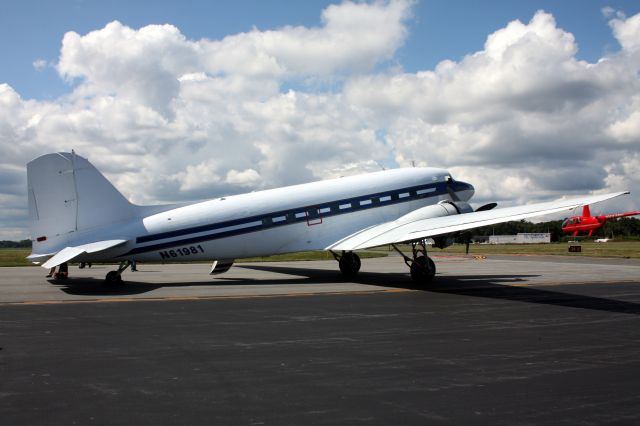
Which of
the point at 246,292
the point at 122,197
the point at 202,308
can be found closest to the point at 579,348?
the point at 202,308

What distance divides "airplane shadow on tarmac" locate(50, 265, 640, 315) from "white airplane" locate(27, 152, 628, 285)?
1062mm

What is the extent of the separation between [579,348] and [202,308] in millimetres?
10341

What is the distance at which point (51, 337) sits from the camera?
36.7 ft

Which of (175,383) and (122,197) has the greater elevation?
(122,197)

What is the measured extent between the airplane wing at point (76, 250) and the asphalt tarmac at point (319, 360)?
55.6 inches

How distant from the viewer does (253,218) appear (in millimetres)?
24141

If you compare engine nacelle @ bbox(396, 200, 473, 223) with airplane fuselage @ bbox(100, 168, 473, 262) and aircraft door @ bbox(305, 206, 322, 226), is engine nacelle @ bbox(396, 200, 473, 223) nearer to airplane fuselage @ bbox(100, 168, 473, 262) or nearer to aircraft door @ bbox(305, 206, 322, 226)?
airplane fuselage @ bbox(100, 168, 473, 262)

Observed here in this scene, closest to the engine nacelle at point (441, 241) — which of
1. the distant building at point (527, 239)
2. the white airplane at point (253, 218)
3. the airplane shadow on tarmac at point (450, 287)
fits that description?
the white airplane at point (253, 218)

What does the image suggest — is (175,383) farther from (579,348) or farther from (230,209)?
(230,209)

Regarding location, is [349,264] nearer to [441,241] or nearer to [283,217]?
[283,217]

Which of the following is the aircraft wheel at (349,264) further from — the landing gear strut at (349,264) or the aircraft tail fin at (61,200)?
the aircraft tail fin at (61,200)

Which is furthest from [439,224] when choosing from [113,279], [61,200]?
[61,200]

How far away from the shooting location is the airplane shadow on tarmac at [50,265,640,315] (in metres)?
17.4

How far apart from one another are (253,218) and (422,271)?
7.86m
